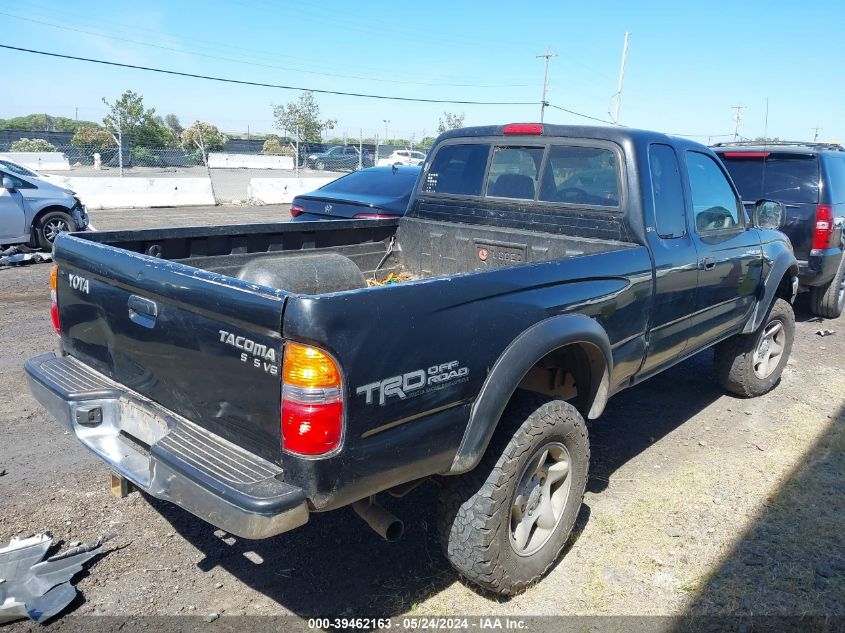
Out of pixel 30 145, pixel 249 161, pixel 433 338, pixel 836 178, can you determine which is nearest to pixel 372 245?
pixel 433 338

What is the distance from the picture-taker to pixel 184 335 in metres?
2.53

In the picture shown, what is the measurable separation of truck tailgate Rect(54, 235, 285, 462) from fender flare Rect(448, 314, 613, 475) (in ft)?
2.53

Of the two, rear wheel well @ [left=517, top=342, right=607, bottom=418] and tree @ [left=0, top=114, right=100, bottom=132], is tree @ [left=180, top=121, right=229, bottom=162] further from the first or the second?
rear wheel well @ [left=517, top=342, right=607, bottom=418]

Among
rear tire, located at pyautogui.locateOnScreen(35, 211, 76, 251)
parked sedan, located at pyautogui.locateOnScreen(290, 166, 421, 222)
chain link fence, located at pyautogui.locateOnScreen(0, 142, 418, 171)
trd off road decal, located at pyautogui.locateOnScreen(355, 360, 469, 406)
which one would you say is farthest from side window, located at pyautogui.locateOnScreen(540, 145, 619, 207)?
chain link fence, located at pyautogui.locateOnScreen(0, 142, 418, 171)

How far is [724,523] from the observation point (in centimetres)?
374

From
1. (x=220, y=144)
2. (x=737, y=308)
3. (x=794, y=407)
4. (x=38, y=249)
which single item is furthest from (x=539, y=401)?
(x=220, y=144)

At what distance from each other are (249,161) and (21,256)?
29.6m

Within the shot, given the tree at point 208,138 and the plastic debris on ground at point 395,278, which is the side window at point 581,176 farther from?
the tree at point 208,138

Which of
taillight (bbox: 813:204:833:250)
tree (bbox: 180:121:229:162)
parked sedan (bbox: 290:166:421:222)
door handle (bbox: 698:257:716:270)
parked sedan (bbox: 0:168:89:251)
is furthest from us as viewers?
tree (bbox: 180:121:229:162)

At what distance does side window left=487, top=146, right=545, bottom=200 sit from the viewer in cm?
430

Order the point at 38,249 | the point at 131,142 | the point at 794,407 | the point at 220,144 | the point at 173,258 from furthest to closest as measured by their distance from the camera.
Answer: the point at 220,144, the point at 131,142, the point at 38,249, the point at 794,407, the point at 173,258

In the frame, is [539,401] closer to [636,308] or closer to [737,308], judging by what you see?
[636,308]

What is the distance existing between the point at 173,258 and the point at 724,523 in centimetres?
340

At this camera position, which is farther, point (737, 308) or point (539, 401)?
point (737, 308)
